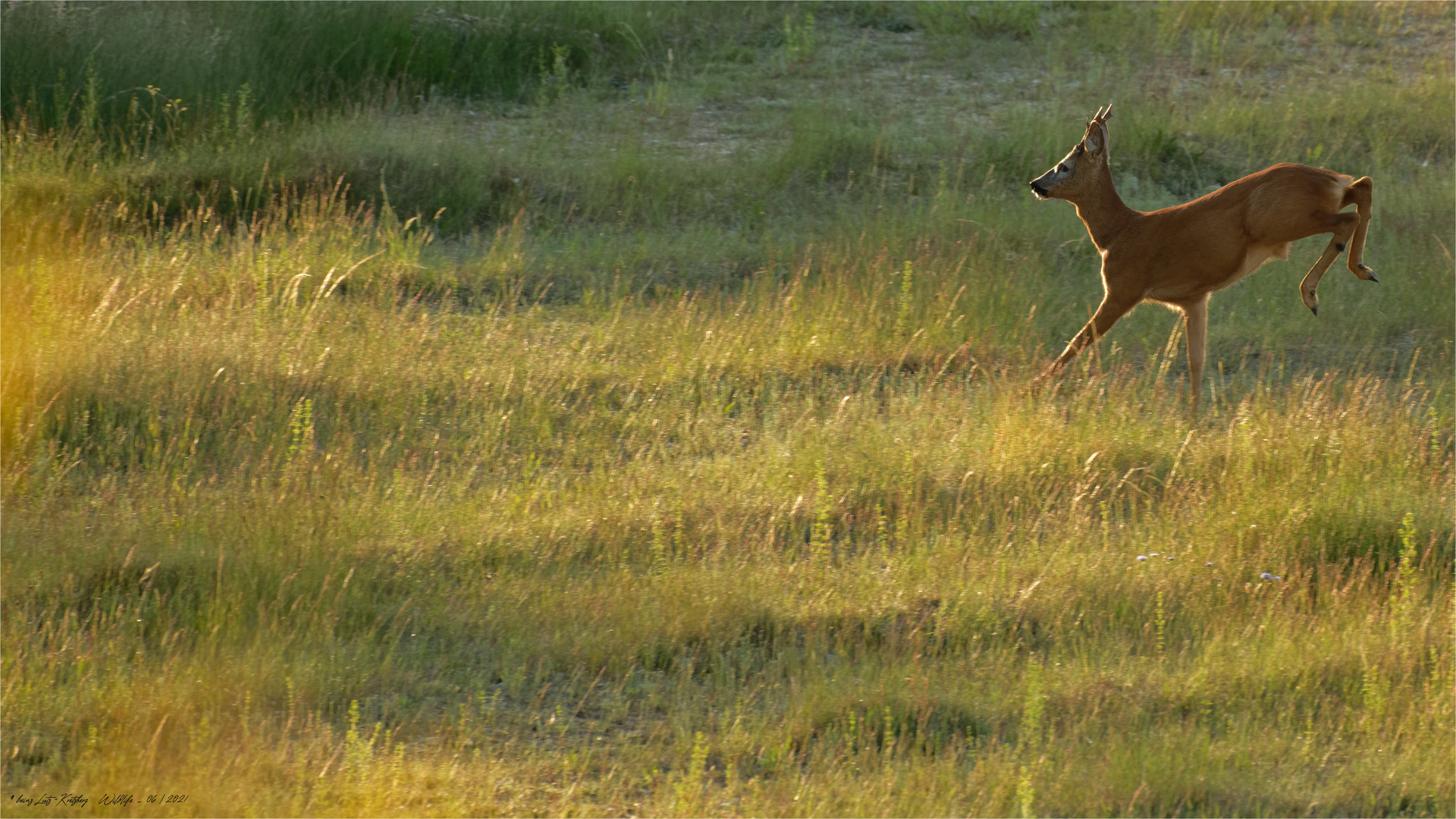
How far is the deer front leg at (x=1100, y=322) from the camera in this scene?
21.5 ft

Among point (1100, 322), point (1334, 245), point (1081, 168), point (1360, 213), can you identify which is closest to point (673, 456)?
point (1100, 322)

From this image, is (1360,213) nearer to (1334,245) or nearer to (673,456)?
(1334,245)

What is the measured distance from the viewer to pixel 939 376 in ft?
24.5

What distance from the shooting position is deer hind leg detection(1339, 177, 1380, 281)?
5.96 meters

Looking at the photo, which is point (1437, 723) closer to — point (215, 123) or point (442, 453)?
point (442, 453)

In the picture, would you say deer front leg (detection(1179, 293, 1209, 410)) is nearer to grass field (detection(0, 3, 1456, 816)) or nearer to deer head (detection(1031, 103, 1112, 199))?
grass field (detection(0, 3, 1456, 816))

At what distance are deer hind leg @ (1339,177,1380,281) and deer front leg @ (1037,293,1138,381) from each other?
984 millimetres

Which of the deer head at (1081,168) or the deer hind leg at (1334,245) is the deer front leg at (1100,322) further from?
the deer hind leg at (1334,245)

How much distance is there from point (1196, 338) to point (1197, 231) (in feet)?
2.15

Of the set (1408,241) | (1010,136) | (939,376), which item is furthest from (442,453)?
(1408,241)

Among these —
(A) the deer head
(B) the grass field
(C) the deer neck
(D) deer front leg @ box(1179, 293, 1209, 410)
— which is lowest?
(B) the grass field

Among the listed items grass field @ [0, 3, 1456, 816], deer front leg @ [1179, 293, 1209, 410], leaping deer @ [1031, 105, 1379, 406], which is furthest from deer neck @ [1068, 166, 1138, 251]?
grass field @ [0, 3, 1456, 816]

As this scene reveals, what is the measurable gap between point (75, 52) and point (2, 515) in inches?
252

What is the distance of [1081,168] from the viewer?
6551 millimetres
